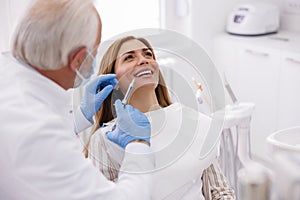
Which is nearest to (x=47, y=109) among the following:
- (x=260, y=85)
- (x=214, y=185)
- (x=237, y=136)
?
(x=214, y=185)

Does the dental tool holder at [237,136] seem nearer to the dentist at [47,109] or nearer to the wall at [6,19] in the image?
the dentist at [47,109]

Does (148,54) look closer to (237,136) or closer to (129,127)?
(129,127)

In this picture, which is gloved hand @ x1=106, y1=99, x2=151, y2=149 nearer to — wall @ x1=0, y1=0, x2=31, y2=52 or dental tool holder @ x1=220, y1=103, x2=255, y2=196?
dental tool holder @ x1=220, y1=103, x2=255, y2=196

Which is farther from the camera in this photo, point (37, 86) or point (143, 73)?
point (143, 73)

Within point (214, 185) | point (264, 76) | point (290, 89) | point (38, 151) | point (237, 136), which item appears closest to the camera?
point (38, 151)

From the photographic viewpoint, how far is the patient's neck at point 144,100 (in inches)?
56.2

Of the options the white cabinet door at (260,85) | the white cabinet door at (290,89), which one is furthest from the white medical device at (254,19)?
the white cabinet door at (290,89)

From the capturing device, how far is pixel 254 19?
3.00 m

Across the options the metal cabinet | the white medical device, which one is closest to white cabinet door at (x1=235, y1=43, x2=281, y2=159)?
the metal cabinet

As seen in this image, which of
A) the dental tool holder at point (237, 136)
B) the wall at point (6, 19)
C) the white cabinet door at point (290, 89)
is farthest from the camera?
the white cabinet door at point (290, 89)

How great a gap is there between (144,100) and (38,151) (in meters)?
0.52

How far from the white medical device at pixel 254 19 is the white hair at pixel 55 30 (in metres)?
2.11

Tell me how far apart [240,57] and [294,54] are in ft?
1.46

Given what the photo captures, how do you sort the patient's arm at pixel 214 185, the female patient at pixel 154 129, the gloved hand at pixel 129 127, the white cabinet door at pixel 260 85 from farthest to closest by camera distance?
the white cabinet door at pixel 260 85 → the patient's arm at pixel 214 185 → the female patient at pixel 154 129 → the gloved hand at pixel 129 127
